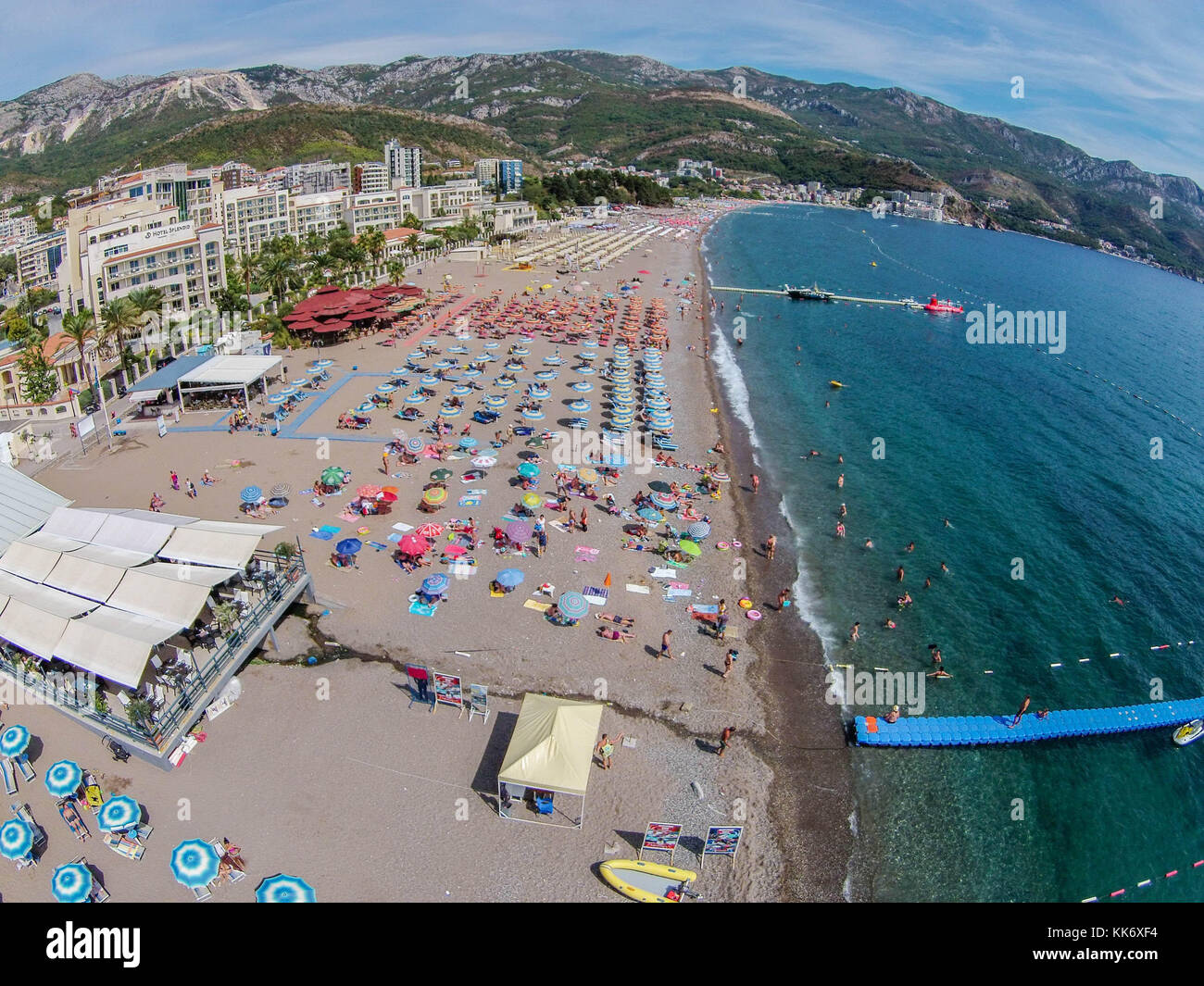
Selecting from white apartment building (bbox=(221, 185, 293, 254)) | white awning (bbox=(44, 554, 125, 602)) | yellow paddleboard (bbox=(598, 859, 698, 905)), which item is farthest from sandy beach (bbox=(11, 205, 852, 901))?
white apartment building (bbox=(221, 185, 293, 254))

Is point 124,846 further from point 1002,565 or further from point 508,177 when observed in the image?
point 508,177

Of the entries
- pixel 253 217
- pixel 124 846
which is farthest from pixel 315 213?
pixel 124 846

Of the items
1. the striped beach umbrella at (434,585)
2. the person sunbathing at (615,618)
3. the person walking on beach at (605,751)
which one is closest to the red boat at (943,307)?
the person sunbathing at (615,618)

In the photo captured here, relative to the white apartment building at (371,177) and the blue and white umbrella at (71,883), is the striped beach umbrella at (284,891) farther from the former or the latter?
the white apartment building at (371,177)

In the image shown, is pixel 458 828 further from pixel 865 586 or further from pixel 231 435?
pixel 231 435

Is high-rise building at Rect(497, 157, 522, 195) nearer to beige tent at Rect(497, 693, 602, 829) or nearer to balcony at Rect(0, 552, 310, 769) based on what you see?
balcony at Rect(0, 552, 310, 769)
